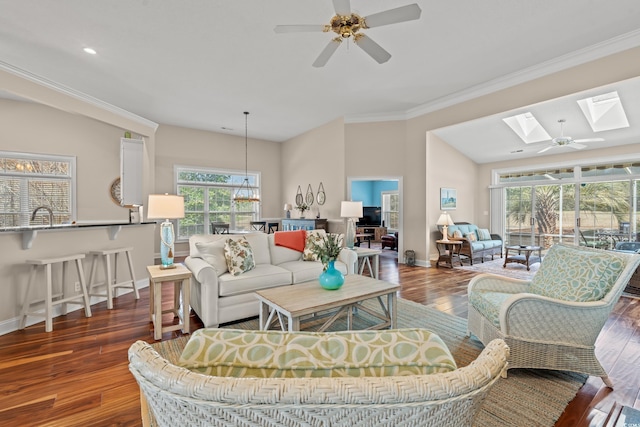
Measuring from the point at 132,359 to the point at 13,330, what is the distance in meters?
3.63

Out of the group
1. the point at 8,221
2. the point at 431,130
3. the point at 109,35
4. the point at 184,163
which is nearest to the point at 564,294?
the point at 431,130

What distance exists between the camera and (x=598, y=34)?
3584 millimetres

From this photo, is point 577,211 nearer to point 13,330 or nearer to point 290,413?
point 290,413

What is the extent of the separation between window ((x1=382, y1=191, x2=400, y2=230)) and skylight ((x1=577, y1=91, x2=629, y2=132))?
6.07m

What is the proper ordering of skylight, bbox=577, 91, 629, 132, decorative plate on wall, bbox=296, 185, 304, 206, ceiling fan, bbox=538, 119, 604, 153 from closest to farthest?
skylight, bbox=577, 91, 629, 132 < ceiling fan, bbox=538, 119, 604, 153 < decorative plate on wall, bbox=296, 185, 304, 206

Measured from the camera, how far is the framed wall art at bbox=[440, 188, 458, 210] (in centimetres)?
683

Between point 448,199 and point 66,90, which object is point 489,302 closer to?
point 448,199

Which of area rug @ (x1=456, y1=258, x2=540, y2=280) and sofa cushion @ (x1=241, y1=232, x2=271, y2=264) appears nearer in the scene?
sofa cushion @ (x1=241, y1=232, x2=271, y2=264)

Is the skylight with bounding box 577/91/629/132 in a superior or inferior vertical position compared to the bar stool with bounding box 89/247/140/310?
superior

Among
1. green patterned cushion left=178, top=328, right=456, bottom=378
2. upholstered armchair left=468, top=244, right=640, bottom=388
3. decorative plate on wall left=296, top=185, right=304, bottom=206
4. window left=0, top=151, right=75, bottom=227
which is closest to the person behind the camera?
green patterned cushion left=178, top=328, right=456, bottom=378

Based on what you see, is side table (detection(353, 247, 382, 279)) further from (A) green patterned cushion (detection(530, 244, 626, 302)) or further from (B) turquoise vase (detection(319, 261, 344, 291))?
(A) green patterned cushion (detection(530, 244, 626, 302))

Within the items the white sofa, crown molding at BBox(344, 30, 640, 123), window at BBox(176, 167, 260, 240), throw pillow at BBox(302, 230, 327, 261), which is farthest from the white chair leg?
crown molding at BBox(344, 30, 640, 123)

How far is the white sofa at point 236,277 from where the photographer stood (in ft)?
9.57

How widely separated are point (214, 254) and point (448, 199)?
18.6ft
